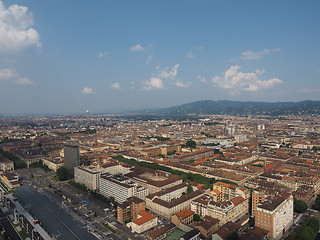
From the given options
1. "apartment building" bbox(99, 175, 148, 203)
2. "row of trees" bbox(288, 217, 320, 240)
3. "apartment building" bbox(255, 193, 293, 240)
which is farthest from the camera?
"apartment building" bbox(99, 175, 148, 203)

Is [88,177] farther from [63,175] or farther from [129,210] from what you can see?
[129,210]

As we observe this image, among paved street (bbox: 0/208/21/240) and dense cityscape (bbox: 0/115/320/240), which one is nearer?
dense cityscape (bbox: 0/115/320/240)

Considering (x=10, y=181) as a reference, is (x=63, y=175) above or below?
above

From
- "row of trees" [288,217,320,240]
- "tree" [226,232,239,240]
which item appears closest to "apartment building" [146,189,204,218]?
"tree" [226,232,239,240]

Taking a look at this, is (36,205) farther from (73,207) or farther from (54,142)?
(54,142)

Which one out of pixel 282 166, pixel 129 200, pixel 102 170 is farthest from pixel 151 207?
pixel 282 166

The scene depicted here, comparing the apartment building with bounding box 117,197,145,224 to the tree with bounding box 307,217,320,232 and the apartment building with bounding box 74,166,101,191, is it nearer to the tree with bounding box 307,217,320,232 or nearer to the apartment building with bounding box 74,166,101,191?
the apartment building with bounding box 74,166,101,191

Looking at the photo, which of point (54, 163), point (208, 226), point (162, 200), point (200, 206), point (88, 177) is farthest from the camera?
point (54, 163)

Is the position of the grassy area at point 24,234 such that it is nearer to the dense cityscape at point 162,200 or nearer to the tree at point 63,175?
the dense cityscape at point 162,200

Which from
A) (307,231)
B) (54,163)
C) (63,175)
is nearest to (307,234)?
(307,231)

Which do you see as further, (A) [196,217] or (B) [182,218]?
(A) [196,217]
